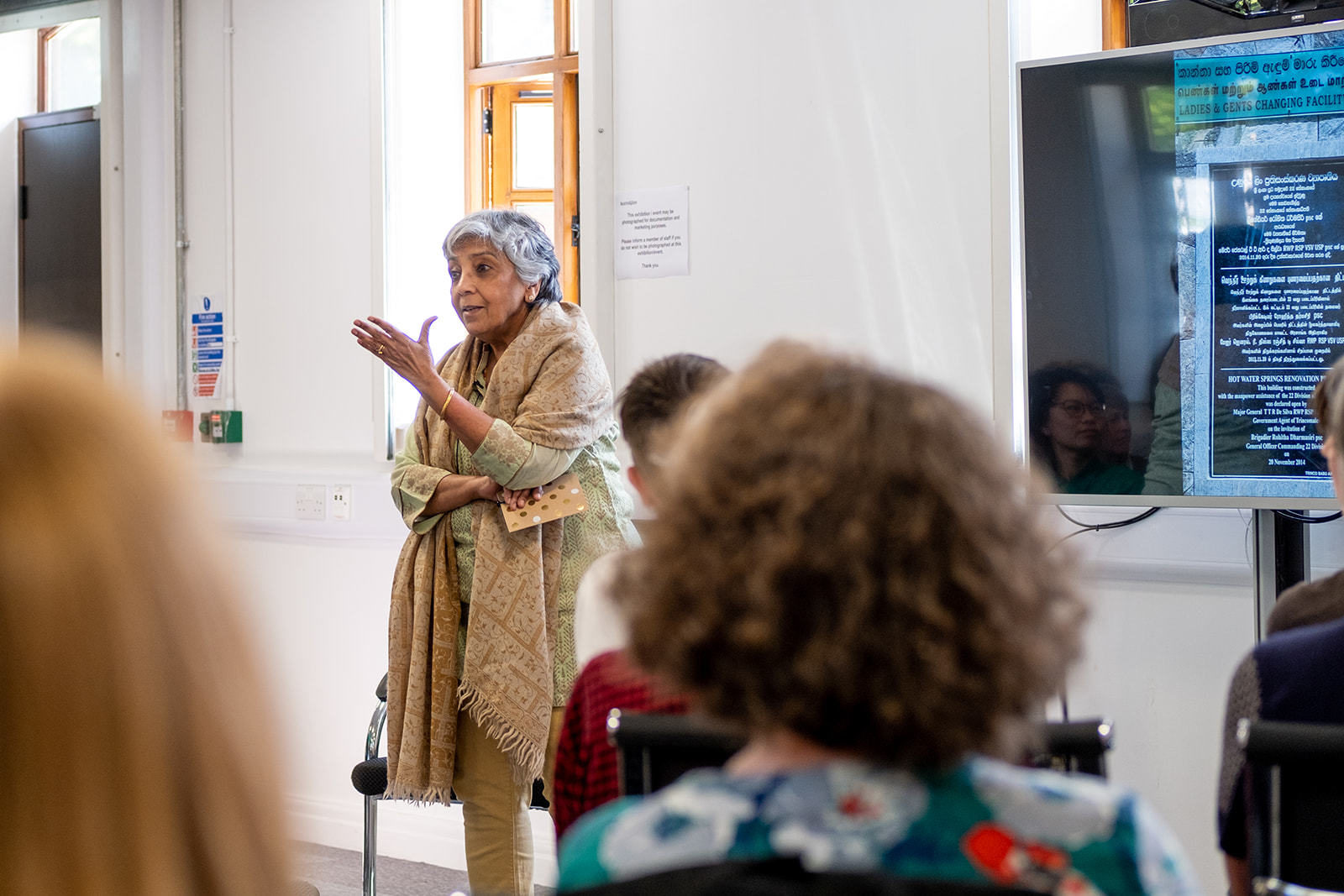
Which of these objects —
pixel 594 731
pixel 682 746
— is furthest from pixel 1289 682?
pixel 594 731

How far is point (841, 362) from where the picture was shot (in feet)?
2.55

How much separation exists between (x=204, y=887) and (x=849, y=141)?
2630 mm

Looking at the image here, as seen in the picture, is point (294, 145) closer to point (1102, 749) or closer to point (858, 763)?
point (1102, 749)

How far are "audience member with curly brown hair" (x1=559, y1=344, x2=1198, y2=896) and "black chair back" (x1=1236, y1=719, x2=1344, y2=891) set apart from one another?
0.39 meters

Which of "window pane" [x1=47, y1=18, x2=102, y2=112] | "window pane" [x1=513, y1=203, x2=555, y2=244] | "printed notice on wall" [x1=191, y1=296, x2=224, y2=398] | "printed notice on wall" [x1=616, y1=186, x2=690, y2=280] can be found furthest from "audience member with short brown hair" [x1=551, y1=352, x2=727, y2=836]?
"window pane" [x1=47, y1=18, x2=102, y2=112]

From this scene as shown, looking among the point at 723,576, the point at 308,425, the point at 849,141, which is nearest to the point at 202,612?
the point at 723,576

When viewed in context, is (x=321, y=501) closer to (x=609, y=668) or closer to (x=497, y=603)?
(x=497, y=603)

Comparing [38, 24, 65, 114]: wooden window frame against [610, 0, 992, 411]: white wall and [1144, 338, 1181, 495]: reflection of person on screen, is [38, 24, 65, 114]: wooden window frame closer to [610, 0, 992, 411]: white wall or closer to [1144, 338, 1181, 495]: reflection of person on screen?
[610, 0, 992, 411]: white wall

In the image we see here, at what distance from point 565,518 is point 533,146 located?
155 cm

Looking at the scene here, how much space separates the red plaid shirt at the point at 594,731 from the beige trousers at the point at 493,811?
1.04 metres

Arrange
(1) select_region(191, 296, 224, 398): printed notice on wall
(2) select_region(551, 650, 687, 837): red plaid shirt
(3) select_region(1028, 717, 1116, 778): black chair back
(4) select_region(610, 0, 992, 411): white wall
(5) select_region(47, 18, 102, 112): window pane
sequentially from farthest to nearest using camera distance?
(5) select_region(47, 18, 102, 112): window pane, (1) select_region(191, 296, 224, 398): printed notice on wall, (4) select_region(610, 0, 992, 411): white wall, (2) select_region(551, 650, 687, 837): red plaid shirt, (3) select_region(1028, 717, 1116, 778): black chair back

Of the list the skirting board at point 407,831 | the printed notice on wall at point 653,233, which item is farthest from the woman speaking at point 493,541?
the skirting board at point 407,831

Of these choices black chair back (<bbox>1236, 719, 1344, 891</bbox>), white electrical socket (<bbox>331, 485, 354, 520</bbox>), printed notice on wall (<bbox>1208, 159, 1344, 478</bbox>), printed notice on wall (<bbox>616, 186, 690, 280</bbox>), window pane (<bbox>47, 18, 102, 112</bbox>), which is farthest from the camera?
window pane (<bbox>47, 18, 102, 112</bbox>)

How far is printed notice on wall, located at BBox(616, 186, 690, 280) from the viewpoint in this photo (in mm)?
3168
